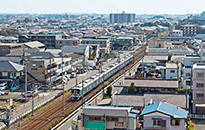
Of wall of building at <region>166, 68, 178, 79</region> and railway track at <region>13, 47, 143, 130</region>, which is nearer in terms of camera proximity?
railway track at <region>13, 47, 143, 130</region>

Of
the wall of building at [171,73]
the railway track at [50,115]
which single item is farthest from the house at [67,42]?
the railway track at [50,115]

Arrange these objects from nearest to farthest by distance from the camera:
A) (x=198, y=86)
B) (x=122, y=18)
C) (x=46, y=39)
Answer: (x=198, y=86), (x=46, y=39), (x=122, y=18)

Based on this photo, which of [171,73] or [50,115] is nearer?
[50,115]

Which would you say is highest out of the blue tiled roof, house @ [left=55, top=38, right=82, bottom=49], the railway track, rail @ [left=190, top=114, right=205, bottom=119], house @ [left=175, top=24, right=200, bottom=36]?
house @ [left=175, top=24, right=200, bottom=36]

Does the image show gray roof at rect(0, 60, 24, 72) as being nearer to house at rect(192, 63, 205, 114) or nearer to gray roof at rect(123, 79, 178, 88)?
gray roof at rect(123, 79, 178, 88)

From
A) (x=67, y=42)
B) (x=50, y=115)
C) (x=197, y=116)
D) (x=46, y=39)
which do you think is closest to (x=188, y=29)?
(x=67, y=42)

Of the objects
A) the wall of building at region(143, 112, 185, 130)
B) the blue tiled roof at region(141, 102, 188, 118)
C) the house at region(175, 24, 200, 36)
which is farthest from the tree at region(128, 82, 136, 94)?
the house at region(175, 24, 200, 36)

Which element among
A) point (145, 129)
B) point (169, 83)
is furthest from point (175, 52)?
point (145, 129)

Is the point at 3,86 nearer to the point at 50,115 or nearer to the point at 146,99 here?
the point at 50,115

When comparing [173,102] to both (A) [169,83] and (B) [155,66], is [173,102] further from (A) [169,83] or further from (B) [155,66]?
(B) [155,66]
